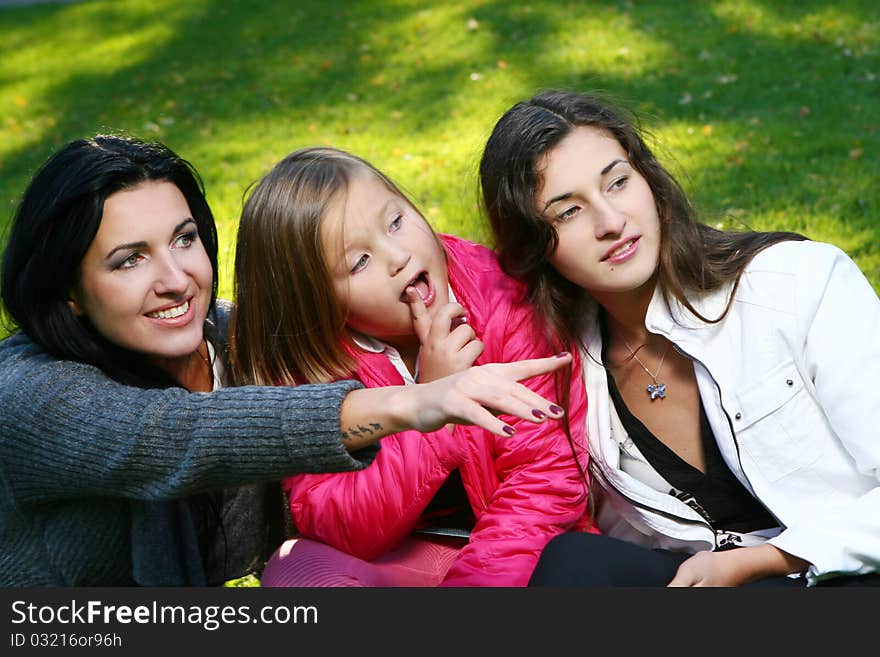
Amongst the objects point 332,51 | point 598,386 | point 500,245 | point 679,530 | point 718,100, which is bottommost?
point 679,530

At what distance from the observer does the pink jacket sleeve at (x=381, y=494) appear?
8.89ft

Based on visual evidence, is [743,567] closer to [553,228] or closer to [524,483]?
[524,483]

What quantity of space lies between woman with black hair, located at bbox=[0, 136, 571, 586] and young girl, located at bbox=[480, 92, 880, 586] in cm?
65

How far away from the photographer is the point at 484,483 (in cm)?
277

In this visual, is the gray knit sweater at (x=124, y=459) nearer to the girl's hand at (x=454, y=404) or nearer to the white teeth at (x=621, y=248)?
the girl's hand at (x=454, y=404)

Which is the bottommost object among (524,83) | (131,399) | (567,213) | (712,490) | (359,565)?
(359,565)

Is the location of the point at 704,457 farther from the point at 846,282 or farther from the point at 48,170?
the point at 48,170

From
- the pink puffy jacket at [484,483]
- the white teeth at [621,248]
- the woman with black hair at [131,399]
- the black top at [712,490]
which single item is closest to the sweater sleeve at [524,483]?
the pink puffy jacket at [484,483]

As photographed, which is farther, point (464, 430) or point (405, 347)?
point (405, 347)

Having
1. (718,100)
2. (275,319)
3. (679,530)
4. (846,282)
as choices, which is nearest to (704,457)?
(679,530)

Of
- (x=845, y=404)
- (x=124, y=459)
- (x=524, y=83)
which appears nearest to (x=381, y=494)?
(x=124, y=459)

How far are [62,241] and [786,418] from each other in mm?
1755

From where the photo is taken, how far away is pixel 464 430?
8.91 ft

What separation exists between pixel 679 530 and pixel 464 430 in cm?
59
